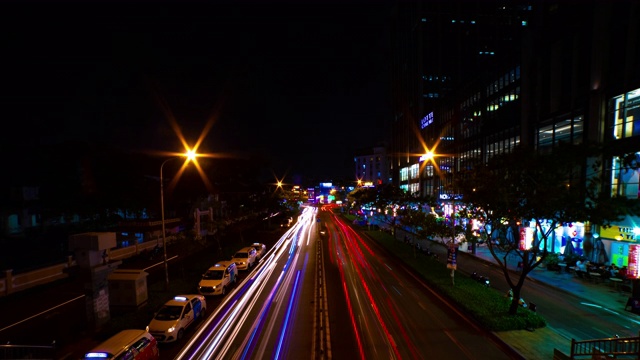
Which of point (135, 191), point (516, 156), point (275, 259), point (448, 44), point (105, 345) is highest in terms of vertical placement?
point (448, 44)

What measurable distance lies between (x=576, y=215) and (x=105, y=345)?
736 inches

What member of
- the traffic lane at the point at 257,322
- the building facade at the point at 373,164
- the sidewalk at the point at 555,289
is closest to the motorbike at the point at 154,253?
the traffic lane at the point at 257,322

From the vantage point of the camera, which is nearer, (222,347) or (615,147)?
(615,147)

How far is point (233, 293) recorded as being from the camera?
64.8ft

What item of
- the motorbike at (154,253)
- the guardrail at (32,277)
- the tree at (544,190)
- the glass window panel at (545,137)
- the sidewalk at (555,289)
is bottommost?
the motorbike at (154,253)

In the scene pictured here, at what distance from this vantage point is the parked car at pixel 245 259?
25.1m

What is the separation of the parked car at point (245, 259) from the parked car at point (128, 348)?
13.7 metres

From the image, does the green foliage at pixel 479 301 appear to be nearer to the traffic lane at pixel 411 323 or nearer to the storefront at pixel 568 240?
the traffic lane at pixel 411 323

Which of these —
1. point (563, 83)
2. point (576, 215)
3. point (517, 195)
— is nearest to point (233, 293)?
point (517, 195)

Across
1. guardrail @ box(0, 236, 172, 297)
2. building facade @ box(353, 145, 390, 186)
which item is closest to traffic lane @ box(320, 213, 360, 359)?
guardrail @ box(0, 236, 172, 297)

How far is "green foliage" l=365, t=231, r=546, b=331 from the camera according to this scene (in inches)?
547

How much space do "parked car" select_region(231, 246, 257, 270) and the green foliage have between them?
45.1 feet

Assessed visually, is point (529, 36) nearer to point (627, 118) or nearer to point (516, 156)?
point (627, 118)

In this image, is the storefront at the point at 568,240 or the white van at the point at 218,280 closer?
the white van at the point at 218,280
